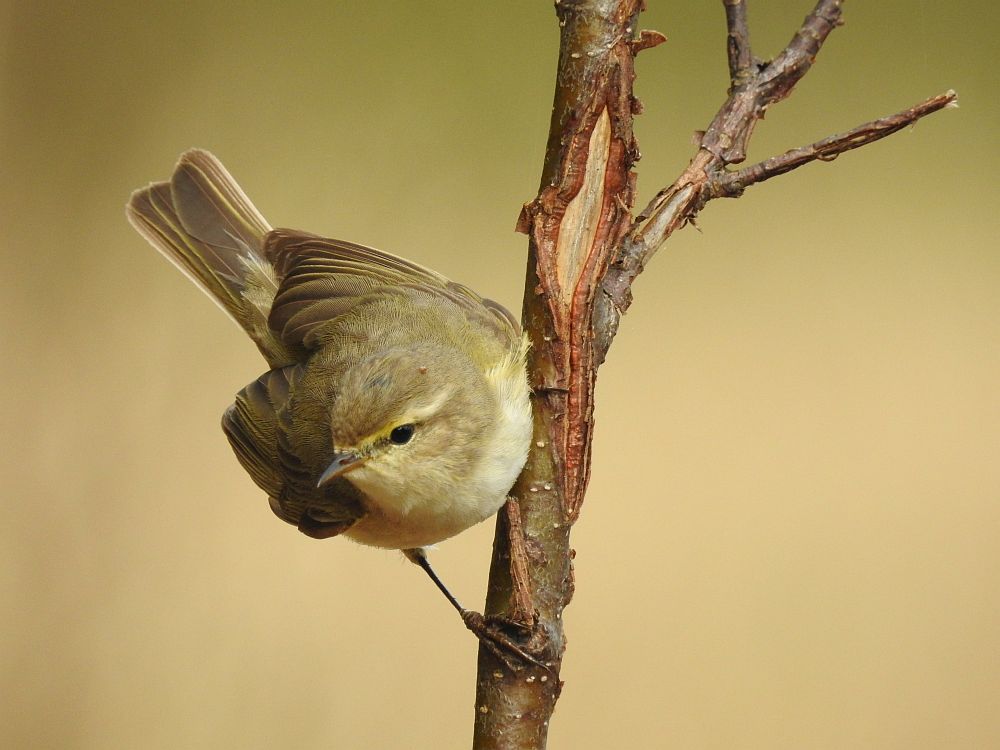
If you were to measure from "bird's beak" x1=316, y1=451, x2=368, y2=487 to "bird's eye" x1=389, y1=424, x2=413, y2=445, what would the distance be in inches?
1.9

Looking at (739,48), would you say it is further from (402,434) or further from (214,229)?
(214,229)

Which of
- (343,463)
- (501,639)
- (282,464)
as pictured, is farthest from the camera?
(282,464)

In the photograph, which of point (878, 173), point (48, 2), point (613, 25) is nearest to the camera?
point (613, 25)

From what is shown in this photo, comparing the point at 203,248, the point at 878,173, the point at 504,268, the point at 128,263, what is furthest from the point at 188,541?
the point at 878,173

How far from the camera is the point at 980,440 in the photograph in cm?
241

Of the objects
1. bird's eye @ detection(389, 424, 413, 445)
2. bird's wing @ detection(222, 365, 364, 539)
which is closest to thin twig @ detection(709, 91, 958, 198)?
bird's eye @ detection(389, 424, 413, 445)

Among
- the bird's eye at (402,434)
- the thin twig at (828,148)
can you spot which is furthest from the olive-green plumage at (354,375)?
the thin twig at (828,148)

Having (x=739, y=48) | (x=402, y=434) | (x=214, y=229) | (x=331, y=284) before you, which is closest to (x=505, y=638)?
(x=402, y=434)

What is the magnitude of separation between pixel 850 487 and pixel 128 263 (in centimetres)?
186

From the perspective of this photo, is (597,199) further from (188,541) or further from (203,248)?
(188,541)

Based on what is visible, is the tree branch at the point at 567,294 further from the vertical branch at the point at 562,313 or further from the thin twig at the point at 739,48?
the thin twig at the point at 739,48

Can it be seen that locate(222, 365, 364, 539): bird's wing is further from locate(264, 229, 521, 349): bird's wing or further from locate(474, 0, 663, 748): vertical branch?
locate(474, 0, 663, 748): vertical branch

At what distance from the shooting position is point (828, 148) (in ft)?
4.24

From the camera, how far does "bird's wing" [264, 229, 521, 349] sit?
166 centimetres
